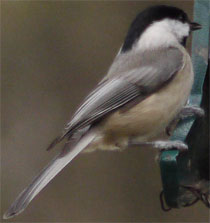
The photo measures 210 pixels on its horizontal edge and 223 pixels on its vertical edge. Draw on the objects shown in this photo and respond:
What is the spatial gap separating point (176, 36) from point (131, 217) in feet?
4.20

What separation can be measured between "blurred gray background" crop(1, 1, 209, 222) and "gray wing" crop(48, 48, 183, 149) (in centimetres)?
122

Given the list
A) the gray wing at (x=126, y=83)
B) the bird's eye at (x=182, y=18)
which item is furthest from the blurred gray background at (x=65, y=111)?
the gray wing at (x=126, y=83)

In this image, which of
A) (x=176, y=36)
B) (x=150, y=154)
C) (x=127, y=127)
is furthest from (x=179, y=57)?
(x=150, y=154)

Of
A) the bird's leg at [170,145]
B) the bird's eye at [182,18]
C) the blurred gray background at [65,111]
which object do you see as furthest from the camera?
the blurred gray background at [65,111]

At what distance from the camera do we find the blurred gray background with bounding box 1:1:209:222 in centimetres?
362

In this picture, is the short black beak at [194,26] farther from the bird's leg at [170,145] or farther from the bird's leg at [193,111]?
the bird's leg at [170,145]

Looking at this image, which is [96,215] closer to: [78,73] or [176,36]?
[78,73]

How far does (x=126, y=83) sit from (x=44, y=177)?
0.47 meters

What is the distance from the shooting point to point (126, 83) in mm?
2381

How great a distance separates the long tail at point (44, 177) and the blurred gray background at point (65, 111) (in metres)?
1.29

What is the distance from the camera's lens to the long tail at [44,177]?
213 cm

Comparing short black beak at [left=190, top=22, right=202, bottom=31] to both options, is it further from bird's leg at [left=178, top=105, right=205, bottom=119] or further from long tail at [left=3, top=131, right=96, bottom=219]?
long tail at [left=3, top=131, right=96, bottom=219]

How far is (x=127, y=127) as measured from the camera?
2.39 meters

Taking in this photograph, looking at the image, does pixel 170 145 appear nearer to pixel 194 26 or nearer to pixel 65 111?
pixel 194 26
